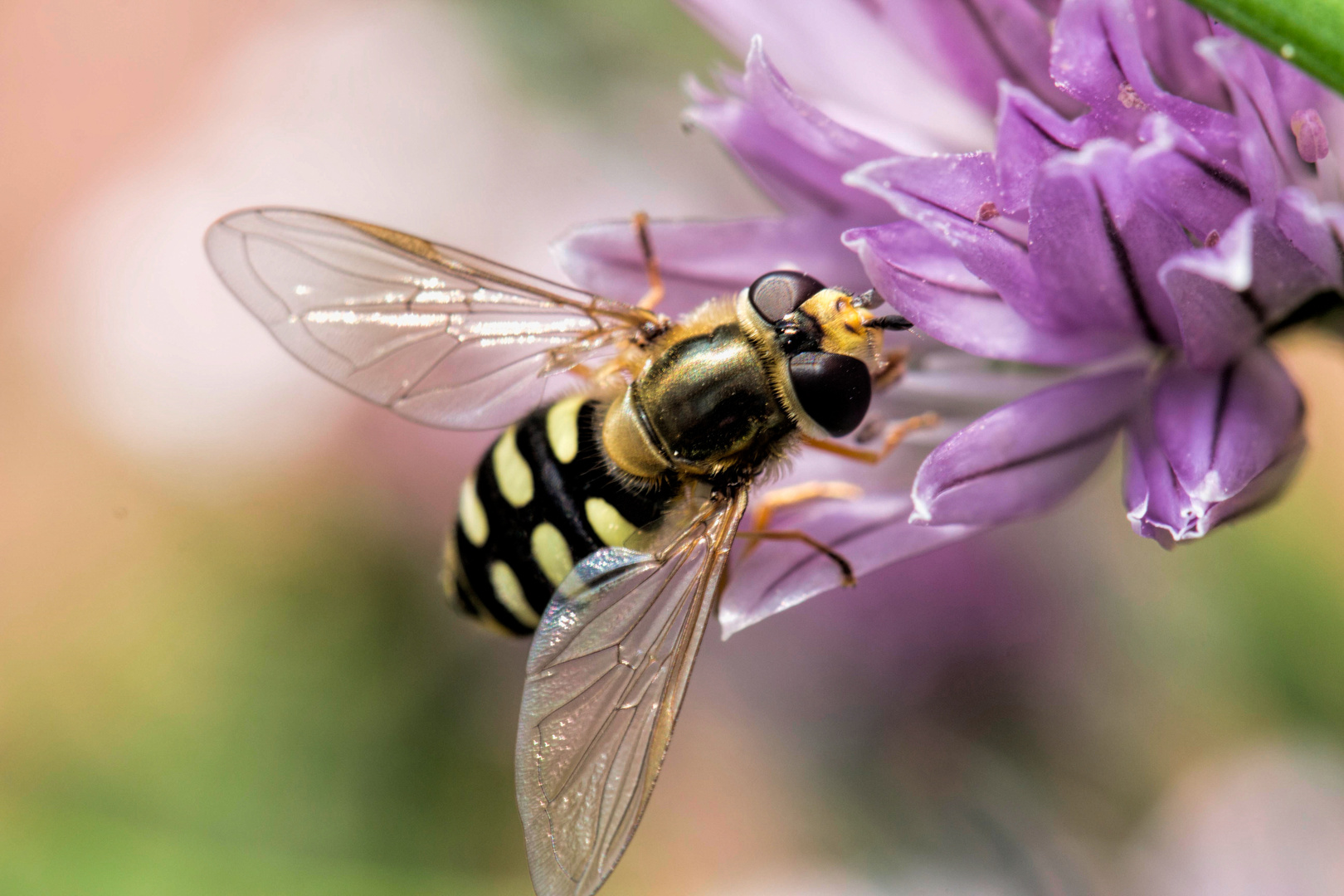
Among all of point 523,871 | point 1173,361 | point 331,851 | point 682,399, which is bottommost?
point 523,871

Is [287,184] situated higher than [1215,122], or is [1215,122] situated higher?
[287,184]

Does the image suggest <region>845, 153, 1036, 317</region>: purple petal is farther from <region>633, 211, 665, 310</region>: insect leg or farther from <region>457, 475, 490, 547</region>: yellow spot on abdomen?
<region>457, 475, 490, 547</region>: yellow spot on abdomen

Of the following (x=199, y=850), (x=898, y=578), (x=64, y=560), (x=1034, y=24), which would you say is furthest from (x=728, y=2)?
(x=64, y=560)

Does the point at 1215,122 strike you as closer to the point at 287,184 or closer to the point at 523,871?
the point at 523,871

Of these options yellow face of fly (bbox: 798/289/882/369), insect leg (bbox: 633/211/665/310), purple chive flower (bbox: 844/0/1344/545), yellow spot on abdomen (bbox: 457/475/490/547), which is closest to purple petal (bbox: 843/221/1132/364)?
purple chive flower (bbox: 844/0/1344/545)

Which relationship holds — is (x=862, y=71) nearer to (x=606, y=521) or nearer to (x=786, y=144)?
(x=786, y=144)

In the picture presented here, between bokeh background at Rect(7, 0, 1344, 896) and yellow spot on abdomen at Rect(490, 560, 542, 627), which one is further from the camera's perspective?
bokeh background at Rect(7, 0, 1344, 896)
